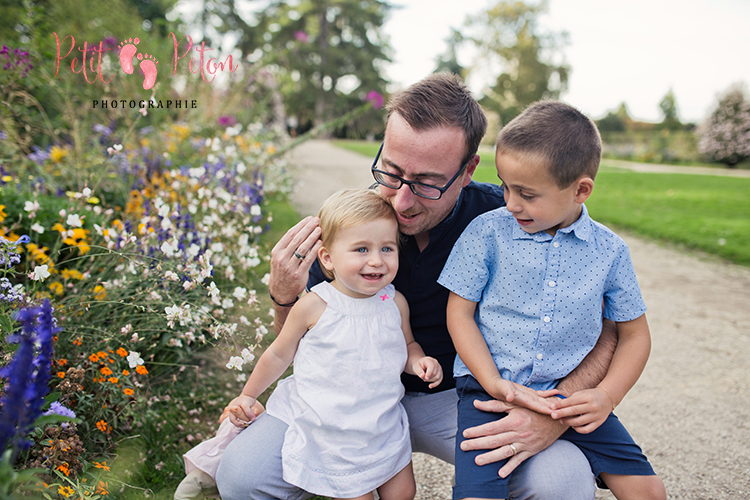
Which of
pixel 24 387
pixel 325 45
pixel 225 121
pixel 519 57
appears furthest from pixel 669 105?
pixel 24 387

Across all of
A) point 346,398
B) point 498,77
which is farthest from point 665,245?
point 498,77

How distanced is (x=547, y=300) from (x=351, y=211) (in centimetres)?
77

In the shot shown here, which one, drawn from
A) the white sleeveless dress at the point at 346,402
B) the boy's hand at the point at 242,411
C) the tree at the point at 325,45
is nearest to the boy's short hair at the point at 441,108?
the white sleeveless dress at the point at 346,402

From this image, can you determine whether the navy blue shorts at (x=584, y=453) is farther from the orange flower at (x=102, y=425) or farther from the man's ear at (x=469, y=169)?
the orange flower at (x=102, y=425)

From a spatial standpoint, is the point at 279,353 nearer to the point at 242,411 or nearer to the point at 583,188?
the point at 242,411

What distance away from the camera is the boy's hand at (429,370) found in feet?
5.78

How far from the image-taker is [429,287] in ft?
6.69

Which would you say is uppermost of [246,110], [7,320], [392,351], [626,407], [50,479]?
[246,110]

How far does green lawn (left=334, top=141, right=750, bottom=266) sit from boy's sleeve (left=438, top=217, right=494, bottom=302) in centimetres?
557

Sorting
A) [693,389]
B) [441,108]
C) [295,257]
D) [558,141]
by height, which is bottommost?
[693,389]

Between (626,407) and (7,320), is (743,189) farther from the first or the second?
(7,320)

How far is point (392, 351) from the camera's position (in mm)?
1844

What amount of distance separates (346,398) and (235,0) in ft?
83.1

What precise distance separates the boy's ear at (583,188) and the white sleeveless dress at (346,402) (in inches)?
30.3
